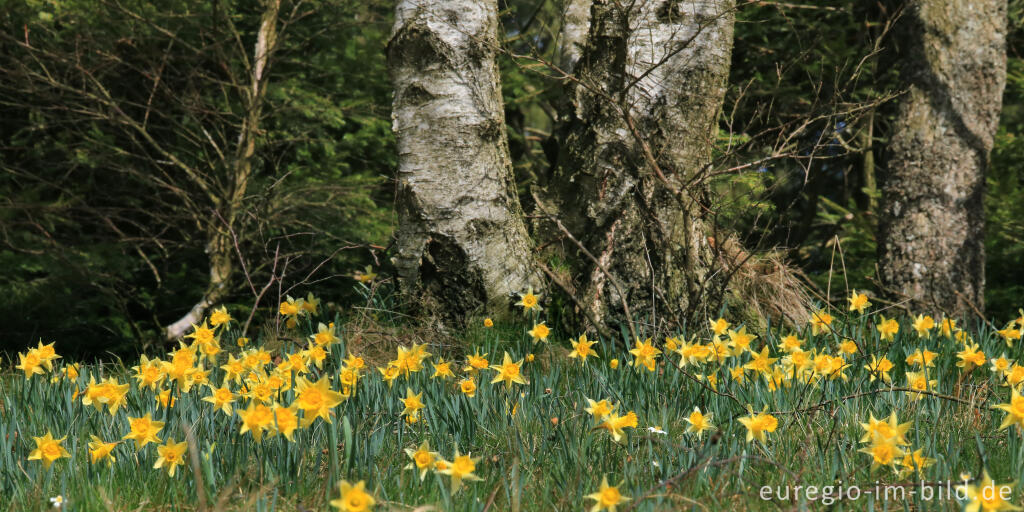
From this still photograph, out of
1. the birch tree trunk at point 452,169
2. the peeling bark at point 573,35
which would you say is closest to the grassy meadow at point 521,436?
the birch tree trunk at point 452,169

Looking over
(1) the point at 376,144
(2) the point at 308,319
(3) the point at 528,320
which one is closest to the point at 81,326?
(1) the point at 376,144

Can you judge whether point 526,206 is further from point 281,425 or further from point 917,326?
point 281,425

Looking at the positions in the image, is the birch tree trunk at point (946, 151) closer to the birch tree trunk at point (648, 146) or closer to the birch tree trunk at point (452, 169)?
the birch tree trunk at point (648, 146)

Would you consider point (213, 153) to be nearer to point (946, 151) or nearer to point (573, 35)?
point (573, 35)

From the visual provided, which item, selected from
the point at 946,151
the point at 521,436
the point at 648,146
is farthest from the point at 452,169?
the point at 946,151

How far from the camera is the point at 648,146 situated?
395cm

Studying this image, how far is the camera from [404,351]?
2.86 meters

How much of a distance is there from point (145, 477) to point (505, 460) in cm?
97

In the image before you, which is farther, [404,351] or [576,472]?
[404,351]

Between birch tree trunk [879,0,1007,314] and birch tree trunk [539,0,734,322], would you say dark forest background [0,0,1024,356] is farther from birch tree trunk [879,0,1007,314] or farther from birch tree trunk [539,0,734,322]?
birch tree trunk [539,0,734,322]

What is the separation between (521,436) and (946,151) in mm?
4155

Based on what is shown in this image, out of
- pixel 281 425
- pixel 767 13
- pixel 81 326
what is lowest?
pixel 81 326

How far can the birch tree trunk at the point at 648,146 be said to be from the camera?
3.94m

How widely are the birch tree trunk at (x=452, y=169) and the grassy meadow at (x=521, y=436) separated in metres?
0.85
